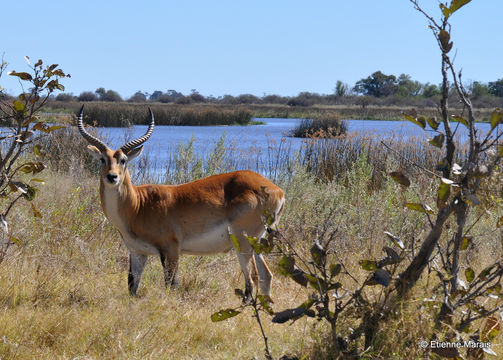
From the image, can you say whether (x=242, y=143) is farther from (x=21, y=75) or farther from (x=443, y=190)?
(x=443, y=190)

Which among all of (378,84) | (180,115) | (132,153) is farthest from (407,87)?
(132,153)

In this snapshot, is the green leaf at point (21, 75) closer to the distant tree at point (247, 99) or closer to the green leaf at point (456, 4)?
the green leaf at point (456, 4)

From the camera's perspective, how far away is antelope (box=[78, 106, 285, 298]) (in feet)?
18.6

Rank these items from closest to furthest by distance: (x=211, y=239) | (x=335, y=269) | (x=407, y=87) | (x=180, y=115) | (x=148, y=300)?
(x=335, y=269), (x=148, y=300), (x=211, y=239), (x=180, y=115), (x=407, y=87)

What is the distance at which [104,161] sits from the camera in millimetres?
5688

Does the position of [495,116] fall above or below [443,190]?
above

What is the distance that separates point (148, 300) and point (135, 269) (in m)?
0.73

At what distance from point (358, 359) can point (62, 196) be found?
19.9 feet

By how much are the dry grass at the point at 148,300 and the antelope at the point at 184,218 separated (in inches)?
11.4

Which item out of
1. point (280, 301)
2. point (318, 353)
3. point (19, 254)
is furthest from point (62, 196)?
point (318, 353)

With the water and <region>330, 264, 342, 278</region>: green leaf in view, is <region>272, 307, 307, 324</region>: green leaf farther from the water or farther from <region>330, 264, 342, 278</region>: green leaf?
the water

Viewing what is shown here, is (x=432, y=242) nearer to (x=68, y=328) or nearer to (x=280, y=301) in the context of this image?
(x=280, y=301)

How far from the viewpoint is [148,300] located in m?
5.00

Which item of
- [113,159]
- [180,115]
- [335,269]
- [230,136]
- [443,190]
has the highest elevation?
[443,190]
